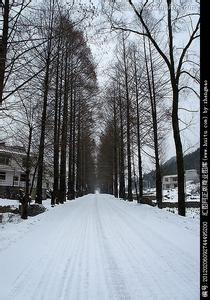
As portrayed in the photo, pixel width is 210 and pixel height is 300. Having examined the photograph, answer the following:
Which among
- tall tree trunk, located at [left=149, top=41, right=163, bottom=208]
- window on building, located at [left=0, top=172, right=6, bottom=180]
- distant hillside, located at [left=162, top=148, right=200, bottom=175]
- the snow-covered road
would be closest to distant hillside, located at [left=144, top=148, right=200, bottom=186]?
distant hillside, located at [left=162, top=148, right=200, bottom=175]

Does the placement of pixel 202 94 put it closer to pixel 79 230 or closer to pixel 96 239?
pixel 96 239

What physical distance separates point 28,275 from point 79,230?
545 cm

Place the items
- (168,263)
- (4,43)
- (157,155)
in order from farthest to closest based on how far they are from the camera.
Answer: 1. (157,155)
2. (4,43)
3. (168,263)

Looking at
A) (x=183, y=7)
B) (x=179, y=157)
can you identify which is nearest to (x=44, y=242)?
(x=179, y=157)

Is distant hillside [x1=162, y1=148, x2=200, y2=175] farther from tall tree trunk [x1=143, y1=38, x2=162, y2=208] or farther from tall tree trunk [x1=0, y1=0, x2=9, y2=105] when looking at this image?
tall tree trunk [x1=0, y1=0, x2=9, y2=105]

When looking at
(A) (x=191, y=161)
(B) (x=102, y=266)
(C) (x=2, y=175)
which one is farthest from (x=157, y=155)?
(A) (x=191, y=161)

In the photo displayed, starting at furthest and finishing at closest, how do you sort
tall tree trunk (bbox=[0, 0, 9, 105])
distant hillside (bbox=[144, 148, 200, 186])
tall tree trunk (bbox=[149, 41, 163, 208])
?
tall tree trunk (bbox=[149, 41, 163, 208]), distant hillside (bbox=[144, 148, 200, 186]), tall tree trunk (bbox=[0, 0, 9, 105])

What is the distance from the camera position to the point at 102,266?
20.4 ft

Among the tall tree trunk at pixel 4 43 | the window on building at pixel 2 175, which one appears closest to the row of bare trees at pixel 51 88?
the tall tree trunk at pixel 4 43

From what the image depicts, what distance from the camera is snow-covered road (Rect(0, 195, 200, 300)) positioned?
472 centimetres

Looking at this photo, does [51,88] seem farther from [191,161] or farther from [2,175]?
[191,161]

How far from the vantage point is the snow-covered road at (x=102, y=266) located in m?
4.72

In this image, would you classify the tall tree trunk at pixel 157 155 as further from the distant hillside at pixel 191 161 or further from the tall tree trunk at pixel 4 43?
the tall tree trunk at pixel 4 43

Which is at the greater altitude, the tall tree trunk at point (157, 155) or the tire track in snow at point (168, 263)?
the tall tree trunk at point (157, 155)
